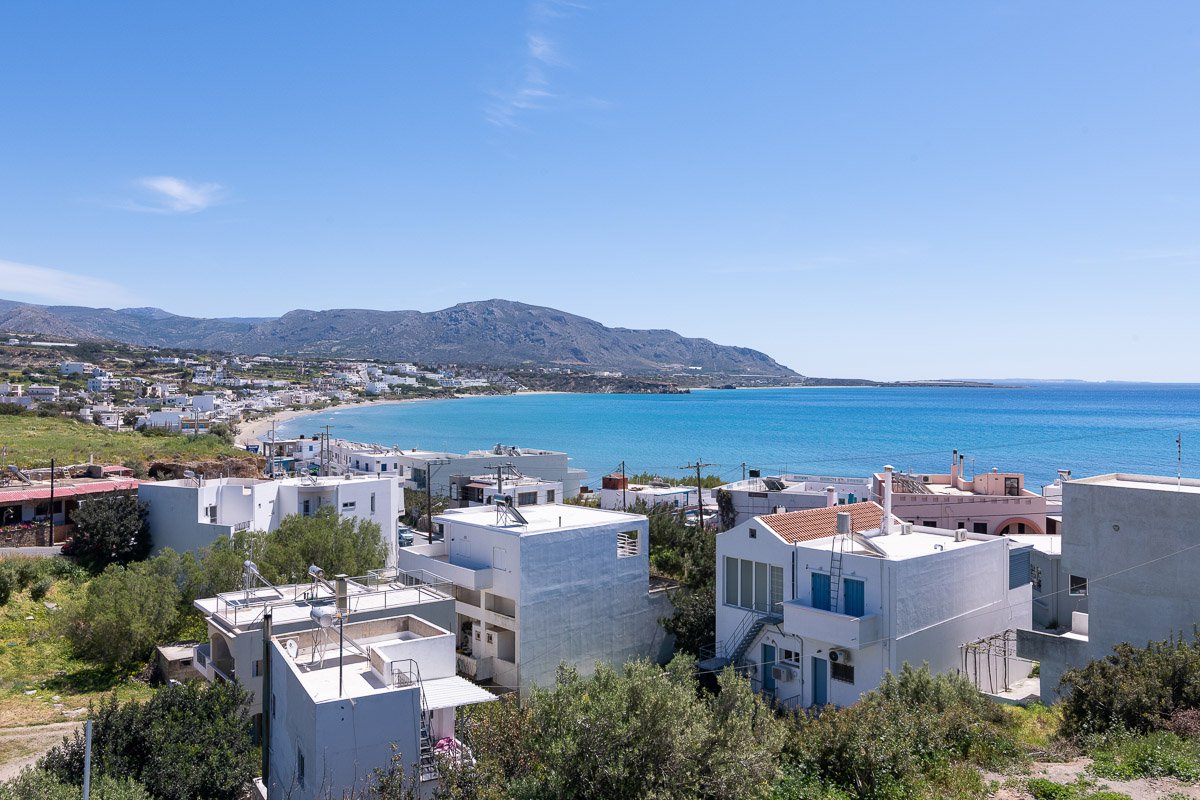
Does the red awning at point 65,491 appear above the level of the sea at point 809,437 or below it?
above

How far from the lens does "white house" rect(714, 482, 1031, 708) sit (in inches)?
768

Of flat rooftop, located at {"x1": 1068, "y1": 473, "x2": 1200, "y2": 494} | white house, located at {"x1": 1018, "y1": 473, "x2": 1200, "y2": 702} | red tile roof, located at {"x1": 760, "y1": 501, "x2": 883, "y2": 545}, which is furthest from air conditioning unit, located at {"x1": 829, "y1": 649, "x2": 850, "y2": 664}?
flat rooftop, located at {"x1": 1068, "y1": 473, "x2": 1200, "y2": 494}

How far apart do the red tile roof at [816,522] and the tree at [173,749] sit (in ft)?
45.7

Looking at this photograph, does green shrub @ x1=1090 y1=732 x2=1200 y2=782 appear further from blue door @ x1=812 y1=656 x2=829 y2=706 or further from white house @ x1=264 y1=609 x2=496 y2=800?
blue door @ x1=812 y1=656 x2=829 y2=706

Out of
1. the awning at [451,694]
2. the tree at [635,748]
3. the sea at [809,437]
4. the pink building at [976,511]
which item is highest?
the tree at [635,748]

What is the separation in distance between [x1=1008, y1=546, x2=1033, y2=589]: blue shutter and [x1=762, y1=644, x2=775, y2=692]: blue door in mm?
7199

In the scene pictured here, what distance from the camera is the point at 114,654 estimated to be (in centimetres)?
2311

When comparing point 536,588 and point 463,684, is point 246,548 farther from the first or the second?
point 463,684

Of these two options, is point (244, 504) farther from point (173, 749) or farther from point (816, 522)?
point (816, 522)

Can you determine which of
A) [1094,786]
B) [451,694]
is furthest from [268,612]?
[1094,786]

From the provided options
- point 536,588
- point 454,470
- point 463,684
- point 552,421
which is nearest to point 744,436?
point 552,421

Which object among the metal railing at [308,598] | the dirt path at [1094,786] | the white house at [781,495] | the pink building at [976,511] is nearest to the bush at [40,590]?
the metal railing at [308,598]

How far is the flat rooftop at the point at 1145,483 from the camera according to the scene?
58.4ft

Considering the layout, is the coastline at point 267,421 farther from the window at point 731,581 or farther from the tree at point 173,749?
the tree at point 173,749
